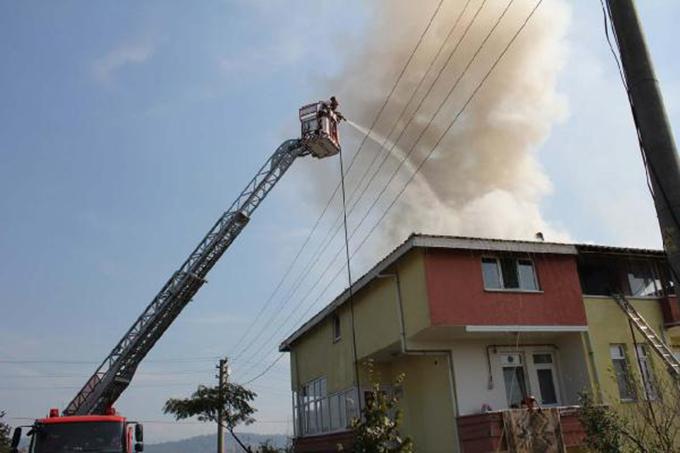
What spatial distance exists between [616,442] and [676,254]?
28.1 ft

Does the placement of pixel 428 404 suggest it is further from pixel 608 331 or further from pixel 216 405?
pixel 216 405

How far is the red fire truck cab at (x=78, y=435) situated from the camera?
50.2ft

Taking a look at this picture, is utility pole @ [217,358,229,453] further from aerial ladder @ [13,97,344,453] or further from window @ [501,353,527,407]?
window @ [501,353,527,407]

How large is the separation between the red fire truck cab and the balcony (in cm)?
910

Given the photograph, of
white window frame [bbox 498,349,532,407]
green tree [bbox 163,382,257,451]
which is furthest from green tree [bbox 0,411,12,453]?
white window frame [bbox 498,349,532,407]

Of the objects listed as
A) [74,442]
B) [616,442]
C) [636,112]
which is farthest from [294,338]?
[636,112]

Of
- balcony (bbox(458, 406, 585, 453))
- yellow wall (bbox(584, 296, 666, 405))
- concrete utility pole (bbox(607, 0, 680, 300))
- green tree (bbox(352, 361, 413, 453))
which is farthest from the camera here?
yellow wall (bbox(584, 296, 666, 405))

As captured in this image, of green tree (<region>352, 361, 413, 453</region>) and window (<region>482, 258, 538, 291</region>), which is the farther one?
window (<region>482, 258, 538, 291</region>)

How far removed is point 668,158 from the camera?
19.7 ft

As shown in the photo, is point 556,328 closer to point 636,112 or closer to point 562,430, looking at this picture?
point 562,430

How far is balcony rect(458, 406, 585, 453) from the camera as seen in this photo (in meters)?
17.2

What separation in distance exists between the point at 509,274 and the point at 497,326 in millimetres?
2069

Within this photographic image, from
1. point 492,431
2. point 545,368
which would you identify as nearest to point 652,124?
point 492,431

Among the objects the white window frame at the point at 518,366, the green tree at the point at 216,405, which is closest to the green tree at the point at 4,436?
the green tree at the point at 216,405
